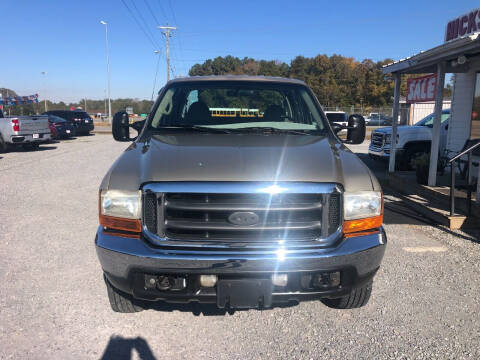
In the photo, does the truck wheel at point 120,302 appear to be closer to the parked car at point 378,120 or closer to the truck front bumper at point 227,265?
the truck front bumper at point 227,265

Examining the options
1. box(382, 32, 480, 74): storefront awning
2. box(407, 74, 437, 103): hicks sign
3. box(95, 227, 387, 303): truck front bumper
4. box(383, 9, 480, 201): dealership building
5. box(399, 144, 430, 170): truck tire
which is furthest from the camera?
box(407, 74, 437, 103): hicks sign

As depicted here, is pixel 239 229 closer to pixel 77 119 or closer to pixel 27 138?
pixel 27 138

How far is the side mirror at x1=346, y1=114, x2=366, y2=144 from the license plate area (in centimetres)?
229

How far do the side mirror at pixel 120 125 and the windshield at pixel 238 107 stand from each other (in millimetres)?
447

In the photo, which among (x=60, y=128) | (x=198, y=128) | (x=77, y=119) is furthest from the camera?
(x=77, y=119)

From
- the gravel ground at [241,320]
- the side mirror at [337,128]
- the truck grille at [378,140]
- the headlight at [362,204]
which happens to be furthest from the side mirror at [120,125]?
the truck grille at [378,140]

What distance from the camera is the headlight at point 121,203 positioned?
101 inches

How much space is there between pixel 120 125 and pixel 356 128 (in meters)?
2.46

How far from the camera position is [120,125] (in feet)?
13.8

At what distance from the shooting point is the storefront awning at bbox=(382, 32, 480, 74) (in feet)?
18.5

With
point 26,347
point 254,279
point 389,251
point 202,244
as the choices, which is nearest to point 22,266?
point 26,347

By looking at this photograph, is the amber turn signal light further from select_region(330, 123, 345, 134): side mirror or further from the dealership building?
the dealership building

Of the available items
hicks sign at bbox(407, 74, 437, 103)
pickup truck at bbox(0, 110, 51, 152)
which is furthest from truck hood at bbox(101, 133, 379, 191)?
pickup truck at bbox(0, 110, 51, 152)

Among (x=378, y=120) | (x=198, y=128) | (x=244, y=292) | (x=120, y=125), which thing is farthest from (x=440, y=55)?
(x=378, y=120)
